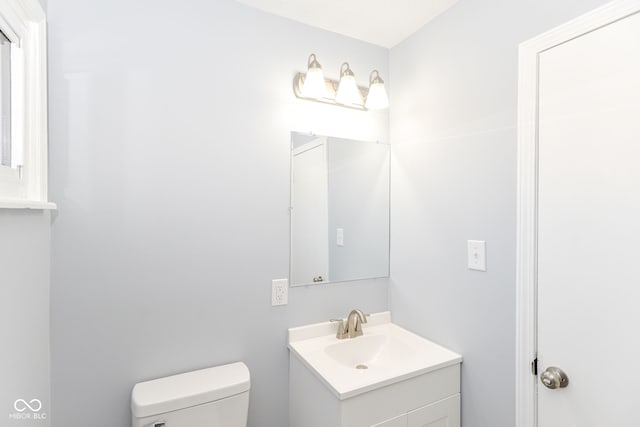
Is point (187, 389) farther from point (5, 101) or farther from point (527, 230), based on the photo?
point (527, 230)

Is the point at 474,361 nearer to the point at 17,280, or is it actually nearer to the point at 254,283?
the point at 254,283

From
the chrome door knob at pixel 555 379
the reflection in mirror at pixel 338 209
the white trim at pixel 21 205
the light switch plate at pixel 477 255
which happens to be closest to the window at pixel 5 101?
the white trim at pixel 21 205

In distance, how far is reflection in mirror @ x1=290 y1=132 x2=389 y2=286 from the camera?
1574mm

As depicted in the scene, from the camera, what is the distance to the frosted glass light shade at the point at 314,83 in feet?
4.85

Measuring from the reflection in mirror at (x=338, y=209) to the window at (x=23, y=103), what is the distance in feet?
3.15

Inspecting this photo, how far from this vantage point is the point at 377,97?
162 cm

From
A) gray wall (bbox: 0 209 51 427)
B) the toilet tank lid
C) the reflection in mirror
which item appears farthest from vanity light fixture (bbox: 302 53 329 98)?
the toilet tank lid

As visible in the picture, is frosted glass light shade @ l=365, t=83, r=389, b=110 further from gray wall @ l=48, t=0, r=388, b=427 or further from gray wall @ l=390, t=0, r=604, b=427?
gray wall @ l=48, t=0, r=388, b=427

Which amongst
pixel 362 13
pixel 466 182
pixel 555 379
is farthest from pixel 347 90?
pixel 555 379

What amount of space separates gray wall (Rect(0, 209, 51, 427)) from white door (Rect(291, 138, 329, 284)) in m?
0.95

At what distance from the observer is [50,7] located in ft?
3.64

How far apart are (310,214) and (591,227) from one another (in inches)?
43.7

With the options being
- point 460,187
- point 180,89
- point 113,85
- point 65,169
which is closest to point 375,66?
point 460,187

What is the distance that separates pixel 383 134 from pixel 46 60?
1.53 metres
